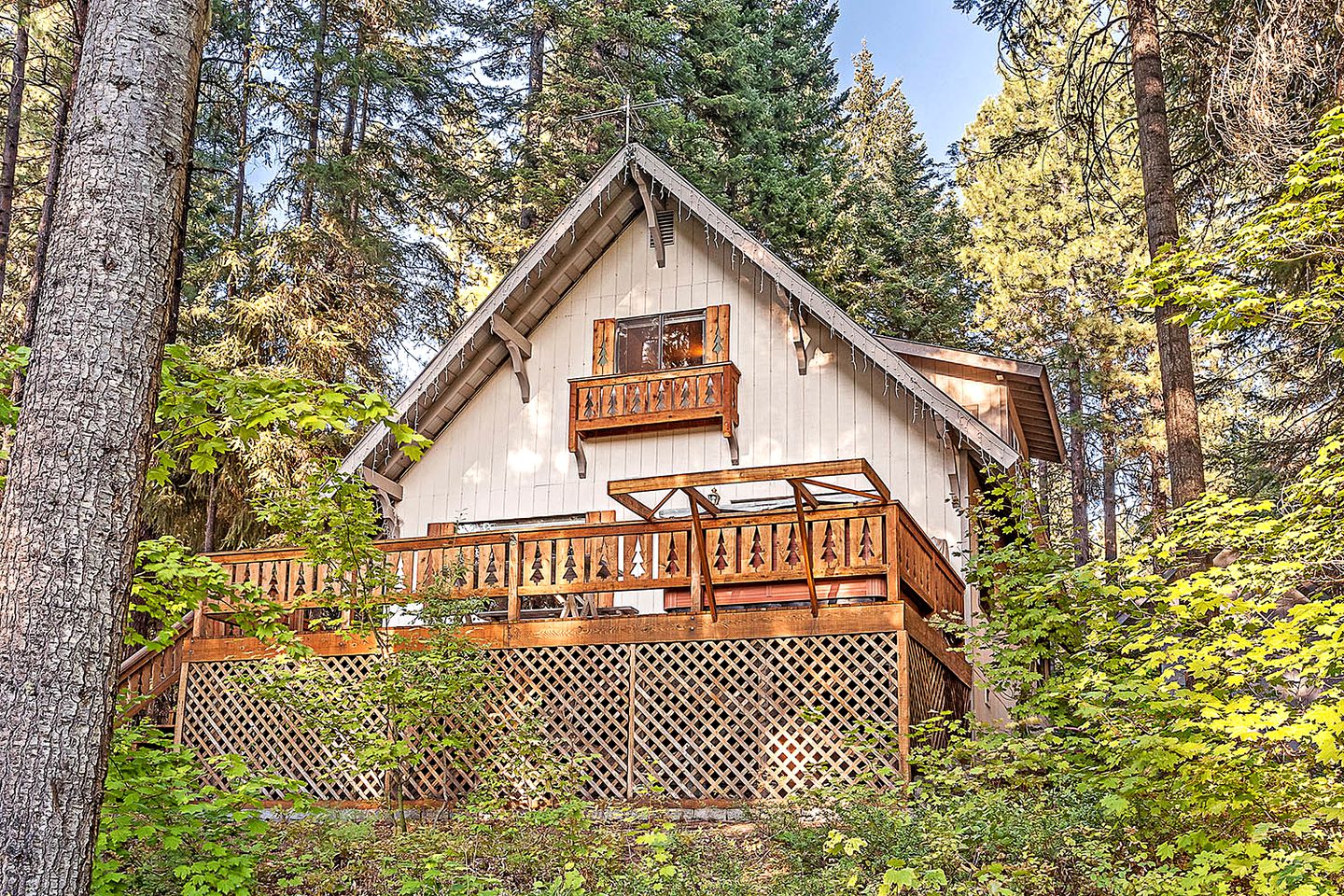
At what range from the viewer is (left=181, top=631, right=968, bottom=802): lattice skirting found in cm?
1006

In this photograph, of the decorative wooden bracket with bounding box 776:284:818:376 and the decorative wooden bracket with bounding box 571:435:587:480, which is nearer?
the decorative wooden bracket with bounding box 776:284:818:376

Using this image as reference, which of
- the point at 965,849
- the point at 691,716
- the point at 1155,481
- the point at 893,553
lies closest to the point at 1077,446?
the point at 1155,481

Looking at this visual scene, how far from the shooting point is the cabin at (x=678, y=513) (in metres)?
10.4

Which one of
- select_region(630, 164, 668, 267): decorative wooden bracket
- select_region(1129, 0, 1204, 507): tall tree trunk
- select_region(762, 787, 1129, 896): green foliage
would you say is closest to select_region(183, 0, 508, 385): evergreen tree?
select_region(630, 164, 668, 267): decorative wooden bracket

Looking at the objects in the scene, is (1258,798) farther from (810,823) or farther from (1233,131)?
(1233,131)

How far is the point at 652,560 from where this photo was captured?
11.1m

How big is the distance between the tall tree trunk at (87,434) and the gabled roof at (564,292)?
842cm

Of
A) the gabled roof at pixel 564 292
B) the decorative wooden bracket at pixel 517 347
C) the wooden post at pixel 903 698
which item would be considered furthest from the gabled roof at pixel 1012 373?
the wooden post at pixel 903 698

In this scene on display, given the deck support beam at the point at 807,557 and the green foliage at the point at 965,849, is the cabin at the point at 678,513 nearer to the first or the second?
the deck support beam at the point at 807,557

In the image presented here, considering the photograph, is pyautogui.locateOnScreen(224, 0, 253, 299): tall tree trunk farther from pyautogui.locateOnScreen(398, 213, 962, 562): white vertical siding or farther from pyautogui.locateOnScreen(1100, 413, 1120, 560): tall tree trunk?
pyautogui.locateOnScreen(1100, 413, 1120, 560): tall tree trunk

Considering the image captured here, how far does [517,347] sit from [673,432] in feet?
7.88

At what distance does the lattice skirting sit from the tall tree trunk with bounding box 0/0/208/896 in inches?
182

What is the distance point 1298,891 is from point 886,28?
3512 cm

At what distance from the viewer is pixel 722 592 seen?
36.1ft
